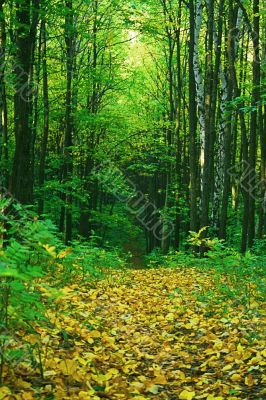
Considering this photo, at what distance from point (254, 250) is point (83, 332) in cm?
1118

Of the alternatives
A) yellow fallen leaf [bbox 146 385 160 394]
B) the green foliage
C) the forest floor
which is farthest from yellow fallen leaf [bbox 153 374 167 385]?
the green foliage

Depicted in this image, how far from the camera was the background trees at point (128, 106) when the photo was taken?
35.8 feet

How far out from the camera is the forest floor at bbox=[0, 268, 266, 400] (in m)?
3.89

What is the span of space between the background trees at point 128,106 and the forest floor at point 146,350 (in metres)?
3.86

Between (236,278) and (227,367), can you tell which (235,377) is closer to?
(227,367)

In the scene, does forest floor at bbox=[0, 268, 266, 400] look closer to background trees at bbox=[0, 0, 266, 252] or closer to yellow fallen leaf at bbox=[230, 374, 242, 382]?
yellow fallen leaf at bbox=[230, 374, 242, 382]

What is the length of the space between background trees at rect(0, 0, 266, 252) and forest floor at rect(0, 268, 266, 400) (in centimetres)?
386

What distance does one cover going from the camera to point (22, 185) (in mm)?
9234

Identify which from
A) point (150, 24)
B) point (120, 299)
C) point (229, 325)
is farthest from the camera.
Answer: point (150, 24)

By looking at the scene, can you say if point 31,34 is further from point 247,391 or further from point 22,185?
point 247,391

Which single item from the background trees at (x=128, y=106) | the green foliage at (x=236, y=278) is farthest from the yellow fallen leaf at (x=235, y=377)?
the background trees at (x=128, y=106)

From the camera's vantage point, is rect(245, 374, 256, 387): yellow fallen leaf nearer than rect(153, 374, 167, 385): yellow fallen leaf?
Yes

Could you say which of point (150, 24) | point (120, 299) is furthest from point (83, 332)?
point (150, 24)

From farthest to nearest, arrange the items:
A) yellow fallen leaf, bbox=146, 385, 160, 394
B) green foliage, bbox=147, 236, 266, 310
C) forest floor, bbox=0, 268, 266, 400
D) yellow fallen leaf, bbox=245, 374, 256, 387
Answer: green foliage, bbox=147, 236, 266, 310
yellow fallen leaf, bbox=245, 374, 256, 387
yellow fallen leaf, bbox=146, 385, 160, 394
forest floor, bbox=0, 268, 266, 400
